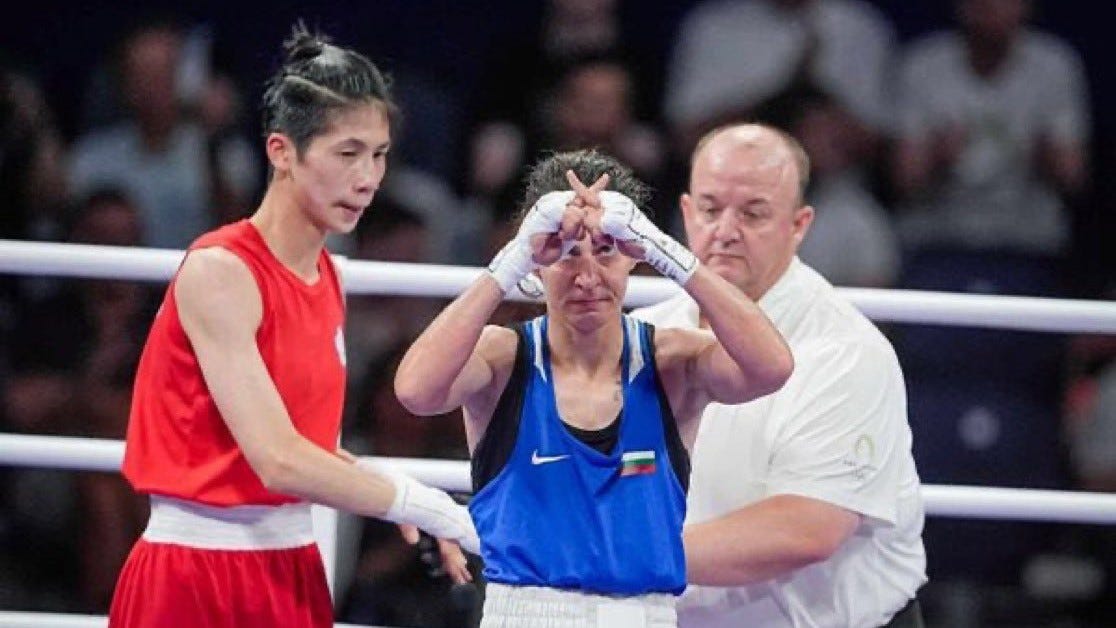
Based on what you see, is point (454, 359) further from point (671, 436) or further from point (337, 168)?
point (337, 168)

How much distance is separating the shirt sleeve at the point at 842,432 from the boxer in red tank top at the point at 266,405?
0.65 meters

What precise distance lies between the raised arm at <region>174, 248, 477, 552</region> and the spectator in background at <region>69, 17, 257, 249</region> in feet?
8.14

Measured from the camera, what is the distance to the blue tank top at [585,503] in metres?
3.00

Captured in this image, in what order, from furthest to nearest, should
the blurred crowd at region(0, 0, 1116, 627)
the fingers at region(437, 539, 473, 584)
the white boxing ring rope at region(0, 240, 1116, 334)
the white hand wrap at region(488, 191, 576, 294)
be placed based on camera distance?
the blurred crowd at region(0, 0, 1116, 627)
the white boxing ring rope at region(0, 240, 1116, 334)
the fingers at region(437, 539, 473, 584)
the white hand wrap at region(488, 191, 576, 294)

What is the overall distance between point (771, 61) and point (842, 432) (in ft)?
8.05

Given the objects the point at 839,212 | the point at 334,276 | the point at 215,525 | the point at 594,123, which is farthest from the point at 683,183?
the point at 215,525

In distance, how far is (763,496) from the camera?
3645mm

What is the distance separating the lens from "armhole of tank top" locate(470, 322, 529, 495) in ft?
10.1

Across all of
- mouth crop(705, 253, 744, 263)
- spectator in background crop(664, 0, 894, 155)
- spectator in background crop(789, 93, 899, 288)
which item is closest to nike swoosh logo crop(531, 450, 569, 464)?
mouth crop(705, 253, 744, 263)

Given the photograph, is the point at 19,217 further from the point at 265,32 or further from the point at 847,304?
the point at 847,304

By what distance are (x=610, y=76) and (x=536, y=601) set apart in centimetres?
305

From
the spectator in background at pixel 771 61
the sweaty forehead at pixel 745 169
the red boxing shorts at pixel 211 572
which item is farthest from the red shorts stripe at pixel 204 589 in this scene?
the spectator in background at pixel 771 61

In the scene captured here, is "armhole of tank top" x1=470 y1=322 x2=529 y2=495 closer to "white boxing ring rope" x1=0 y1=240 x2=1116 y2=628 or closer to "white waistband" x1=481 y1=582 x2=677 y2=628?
"white waistband" x1=481 y1=582 x2=677 y2=628

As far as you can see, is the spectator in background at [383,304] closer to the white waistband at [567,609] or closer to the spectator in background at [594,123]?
the spectator in background at [594,123]
